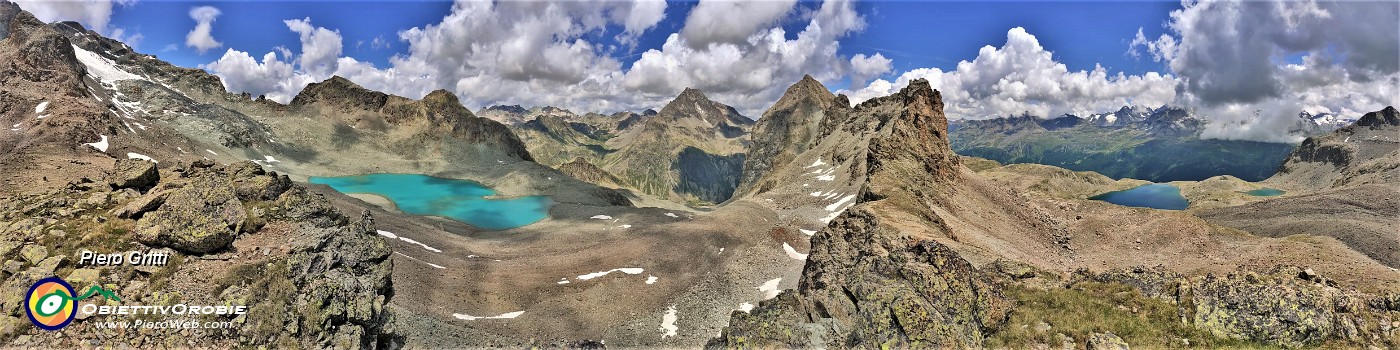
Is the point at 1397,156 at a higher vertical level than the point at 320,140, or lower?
lower

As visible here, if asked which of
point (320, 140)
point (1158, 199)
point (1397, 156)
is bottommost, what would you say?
point (1158, 199)

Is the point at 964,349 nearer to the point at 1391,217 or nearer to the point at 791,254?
the point at 791,254

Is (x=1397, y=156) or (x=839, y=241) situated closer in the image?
(x=839, y=241)

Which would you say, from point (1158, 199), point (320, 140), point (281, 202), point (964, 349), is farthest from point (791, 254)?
point (1158, 199)

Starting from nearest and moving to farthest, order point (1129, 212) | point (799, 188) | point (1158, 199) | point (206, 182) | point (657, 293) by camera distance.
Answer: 1. point (206, 182)
2. point (657, 293)
3. point (1129, 212)
4. point (799, 188)
5. point (1158, 199)

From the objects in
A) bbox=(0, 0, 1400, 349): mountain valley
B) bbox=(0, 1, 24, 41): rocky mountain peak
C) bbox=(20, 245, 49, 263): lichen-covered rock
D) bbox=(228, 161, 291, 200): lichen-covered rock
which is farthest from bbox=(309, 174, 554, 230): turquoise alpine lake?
bbox=(0, 1, 24, 41): rocky mountain peak

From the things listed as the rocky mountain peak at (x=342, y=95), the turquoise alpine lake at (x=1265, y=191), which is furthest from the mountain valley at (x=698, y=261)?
the turquoise alpine lake at (x=1265, y=191)

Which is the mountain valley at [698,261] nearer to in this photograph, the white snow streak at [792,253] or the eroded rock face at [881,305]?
the eroded rock face at [881,305]
